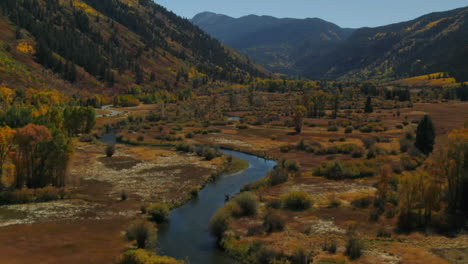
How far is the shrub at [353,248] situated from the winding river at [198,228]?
406 inches

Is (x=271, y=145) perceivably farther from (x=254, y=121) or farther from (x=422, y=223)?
(x=422, y=223)

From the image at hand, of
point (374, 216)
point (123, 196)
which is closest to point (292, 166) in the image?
point (374, 216)

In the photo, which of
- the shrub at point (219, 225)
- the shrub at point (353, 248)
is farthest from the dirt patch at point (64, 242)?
the shrub at point (353, 248)

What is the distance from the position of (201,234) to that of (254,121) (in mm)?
98290

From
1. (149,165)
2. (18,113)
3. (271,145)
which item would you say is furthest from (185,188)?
(18,113)

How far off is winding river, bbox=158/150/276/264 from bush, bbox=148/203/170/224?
961 millimetres

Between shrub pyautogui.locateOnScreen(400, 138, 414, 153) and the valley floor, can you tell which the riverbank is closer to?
the valley floor

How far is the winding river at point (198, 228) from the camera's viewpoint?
116ft

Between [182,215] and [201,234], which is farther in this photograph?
[182,215]

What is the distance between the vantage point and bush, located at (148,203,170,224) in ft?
142

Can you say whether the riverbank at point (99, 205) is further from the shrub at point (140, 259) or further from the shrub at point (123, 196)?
the shrub at point (140, 259)

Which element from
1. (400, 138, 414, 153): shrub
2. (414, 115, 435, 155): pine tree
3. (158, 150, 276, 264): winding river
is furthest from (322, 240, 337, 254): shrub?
(400, 138, 414, 153): shrub

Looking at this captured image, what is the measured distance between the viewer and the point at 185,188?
57000 mm

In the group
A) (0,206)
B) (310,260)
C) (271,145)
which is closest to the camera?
(310,260)
